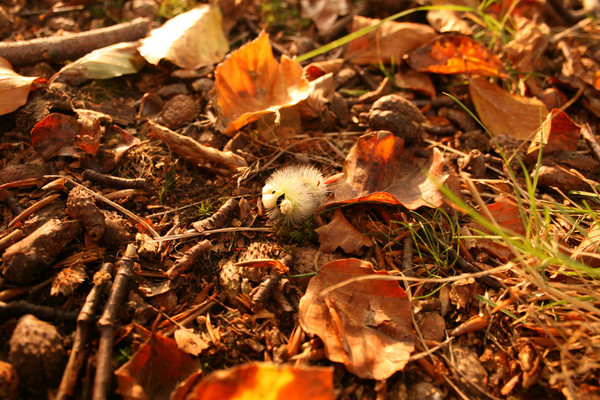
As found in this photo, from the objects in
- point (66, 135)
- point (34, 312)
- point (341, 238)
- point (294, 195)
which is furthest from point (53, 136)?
point (341, 238)

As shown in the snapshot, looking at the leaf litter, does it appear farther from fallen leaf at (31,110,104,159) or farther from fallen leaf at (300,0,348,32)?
fallen leaf at (300,0,348,32)

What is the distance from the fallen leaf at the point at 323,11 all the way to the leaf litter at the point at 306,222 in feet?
0.37

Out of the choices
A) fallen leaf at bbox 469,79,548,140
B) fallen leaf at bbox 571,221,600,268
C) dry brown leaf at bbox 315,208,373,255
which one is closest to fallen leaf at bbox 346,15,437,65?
fallen leaf at bbox 469,79,548,140

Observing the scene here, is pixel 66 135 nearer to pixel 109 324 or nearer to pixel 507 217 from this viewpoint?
pixel 109 324

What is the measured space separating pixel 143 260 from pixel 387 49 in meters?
2.14

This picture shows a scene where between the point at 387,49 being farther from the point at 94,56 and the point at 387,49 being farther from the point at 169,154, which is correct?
the point at 94,56

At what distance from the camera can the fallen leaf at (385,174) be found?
1.97 m

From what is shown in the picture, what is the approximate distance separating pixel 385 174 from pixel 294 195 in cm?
54

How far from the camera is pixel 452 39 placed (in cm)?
273

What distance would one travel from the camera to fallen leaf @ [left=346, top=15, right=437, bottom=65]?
2.77m

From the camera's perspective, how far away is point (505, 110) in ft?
8.18

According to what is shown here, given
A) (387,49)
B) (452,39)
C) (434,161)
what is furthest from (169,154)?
(452,39)

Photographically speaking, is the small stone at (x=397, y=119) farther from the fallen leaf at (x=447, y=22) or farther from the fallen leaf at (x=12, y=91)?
the fallen leaf at (x=12, y=91)

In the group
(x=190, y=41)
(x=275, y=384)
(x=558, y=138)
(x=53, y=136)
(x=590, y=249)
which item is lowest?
(x=590, y=249)
